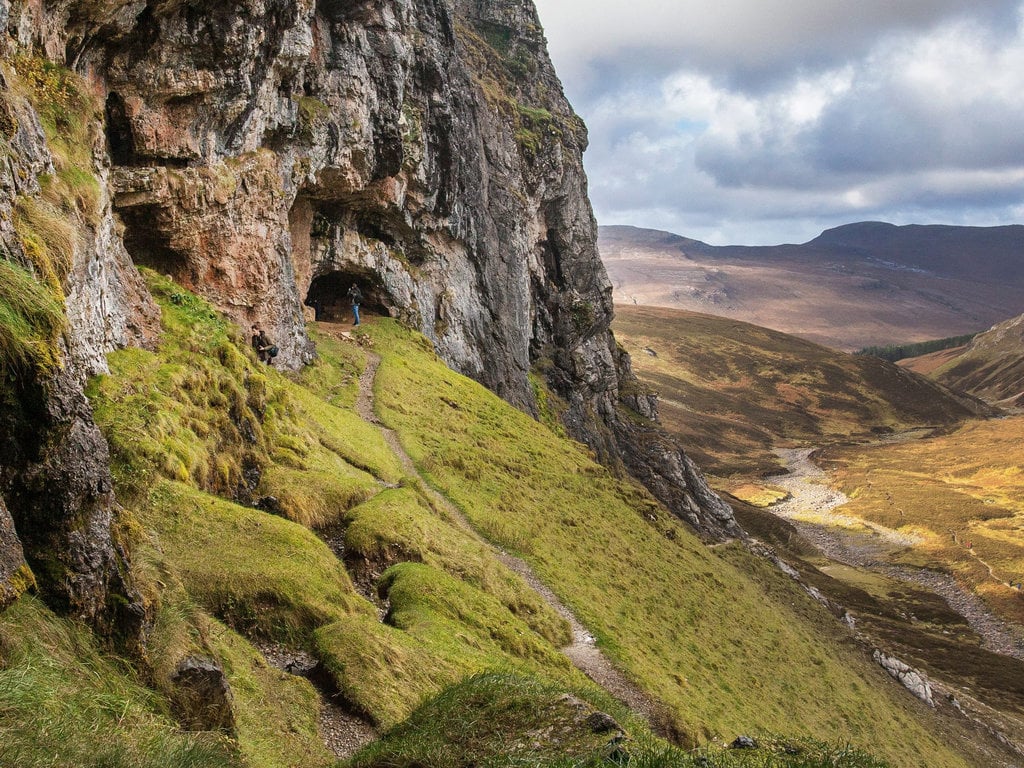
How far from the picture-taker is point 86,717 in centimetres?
603

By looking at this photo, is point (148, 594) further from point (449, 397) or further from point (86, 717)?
point (449, 397)

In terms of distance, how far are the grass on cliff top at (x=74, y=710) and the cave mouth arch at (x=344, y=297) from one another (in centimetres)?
4422

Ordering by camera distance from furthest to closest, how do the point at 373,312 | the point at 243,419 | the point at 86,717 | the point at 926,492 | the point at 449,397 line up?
1. the point at 926,492
2. the point at 373,312
3. the point at 449,397
4. the point at 243,419
5. the point at 86,717

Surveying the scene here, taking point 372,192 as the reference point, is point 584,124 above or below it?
above

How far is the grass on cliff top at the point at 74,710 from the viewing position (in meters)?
5.34

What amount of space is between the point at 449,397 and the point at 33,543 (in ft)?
112

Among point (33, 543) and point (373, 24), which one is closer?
point (33, 543)

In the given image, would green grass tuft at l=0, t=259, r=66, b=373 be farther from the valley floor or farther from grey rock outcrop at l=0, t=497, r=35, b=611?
the valley floor

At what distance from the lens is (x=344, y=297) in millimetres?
51312

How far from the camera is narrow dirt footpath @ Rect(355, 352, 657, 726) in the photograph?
59.7 ft

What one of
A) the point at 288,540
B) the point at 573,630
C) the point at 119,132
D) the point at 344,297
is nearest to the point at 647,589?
the point at 573,630

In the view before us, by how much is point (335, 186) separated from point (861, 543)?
82.0 metres

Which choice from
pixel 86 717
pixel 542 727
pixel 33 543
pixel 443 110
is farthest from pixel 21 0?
pixel 443 110

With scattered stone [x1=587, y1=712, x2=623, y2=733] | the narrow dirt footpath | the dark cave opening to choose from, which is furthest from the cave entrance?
scattered stone [x1=587, y1=712, x2=623, y2=733]
